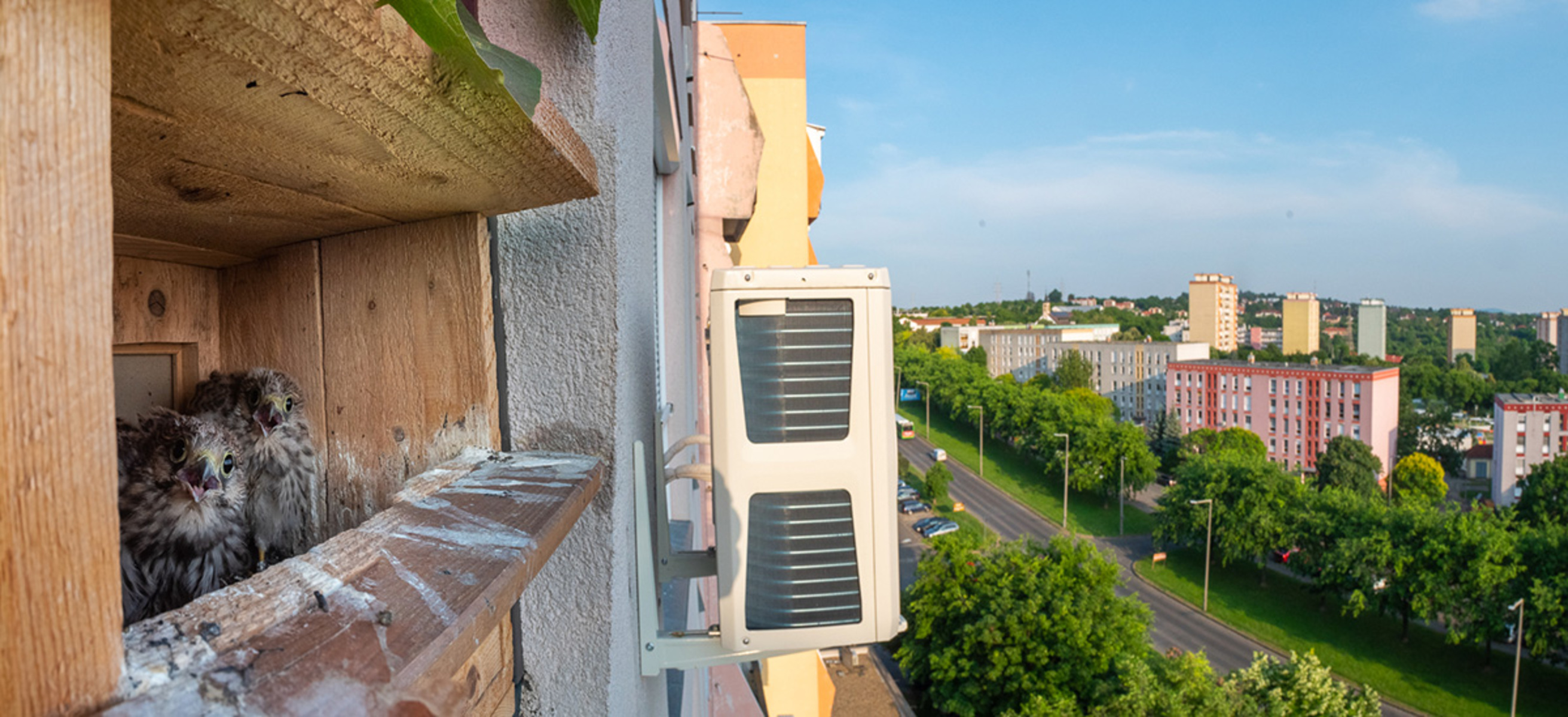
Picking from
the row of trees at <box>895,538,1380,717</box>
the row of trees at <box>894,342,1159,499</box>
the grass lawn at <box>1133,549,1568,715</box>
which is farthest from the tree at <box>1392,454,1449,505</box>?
the row of trees at <box>895,538,1380,717</box>

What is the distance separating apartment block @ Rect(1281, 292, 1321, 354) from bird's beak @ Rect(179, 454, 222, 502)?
10466 centimetres

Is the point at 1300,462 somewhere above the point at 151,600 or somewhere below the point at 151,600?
below

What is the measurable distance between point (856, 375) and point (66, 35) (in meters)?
1.47

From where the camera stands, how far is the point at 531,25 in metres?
1.30

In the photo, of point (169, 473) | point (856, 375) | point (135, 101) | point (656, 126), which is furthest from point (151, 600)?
point (656, 126)

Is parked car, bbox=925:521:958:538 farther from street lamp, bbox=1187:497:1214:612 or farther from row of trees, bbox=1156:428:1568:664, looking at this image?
street lamp, bbox=1187:497:1214:612

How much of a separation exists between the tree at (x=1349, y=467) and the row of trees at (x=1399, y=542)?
6357 mm

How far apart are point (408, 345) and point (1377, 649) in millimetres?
31583

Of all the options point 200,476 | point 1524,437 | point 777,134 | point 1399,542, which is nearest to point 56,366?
point 200,476

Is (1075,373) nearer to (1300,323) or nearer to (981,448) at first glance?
(981,448)

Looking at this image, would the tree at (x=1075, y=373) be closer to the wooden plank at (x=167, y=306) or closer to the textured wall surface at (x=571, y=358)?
the textured wall surface at (x=571, y=358)

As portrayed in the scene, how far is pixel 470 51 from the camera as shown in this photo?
2.18 feet

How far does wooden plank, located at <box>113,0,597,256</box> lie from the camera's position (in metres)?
→ 0.51

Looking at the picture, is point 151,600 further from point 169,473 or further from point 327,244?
point 327,244
